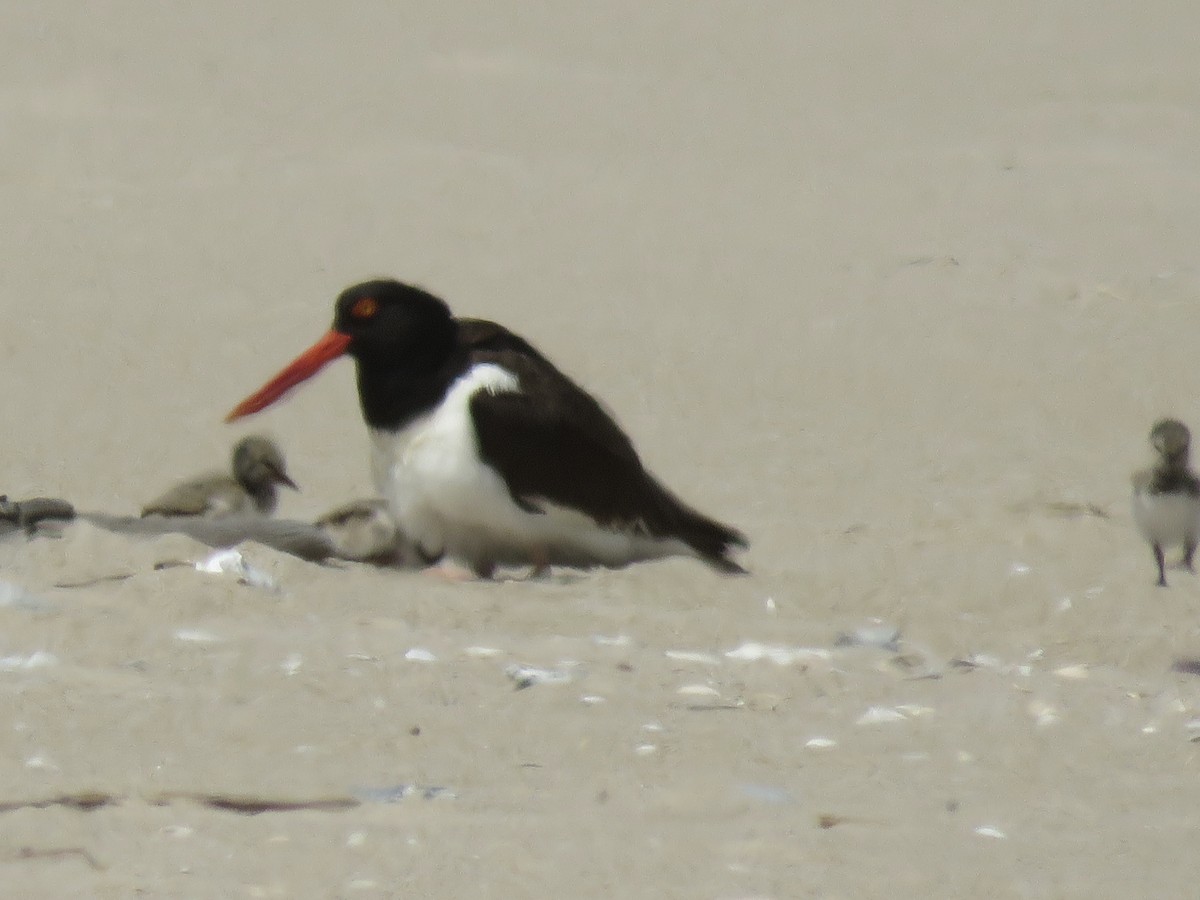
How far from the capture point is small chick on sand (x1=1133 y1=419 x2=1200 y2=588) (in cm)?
770

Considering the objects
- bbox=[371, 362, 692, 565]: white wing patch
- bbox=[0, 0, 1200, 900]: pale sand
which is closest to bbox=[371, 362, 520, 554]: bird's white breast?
bbox=[371, 362, 692, 565]: white wing patch

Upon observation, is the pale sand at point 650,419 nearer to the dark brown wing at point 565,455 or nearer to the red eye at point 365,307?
the dark brown wing at point 565,455

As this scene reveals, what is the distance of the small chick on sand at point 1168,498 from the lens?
303 inches

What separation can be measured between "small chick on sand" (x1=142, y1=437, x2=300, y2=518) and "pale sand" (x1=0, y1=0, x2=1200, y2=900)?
0.55 metres

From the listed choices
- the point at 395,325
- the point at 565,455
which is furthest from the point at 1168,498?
the point at 395,325

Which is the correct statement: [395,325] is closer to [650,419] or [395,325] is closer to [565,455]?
[565,455]

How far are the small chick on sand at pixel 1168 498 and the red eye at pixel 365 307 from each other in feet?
8.28

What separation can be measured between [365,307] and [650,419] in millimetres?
2809

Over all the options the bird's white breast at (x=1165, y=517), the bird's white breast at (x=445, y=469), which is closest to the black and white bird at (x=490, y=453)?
the bird's white breast at (x=445, y=469)

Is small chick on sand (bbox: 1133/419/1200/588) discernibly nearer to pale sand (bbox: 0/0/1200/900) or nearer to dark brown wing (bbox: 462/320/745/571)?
pale sand (bbox: 0/0/1200/900)

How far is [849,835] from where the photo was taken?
441 centimetres

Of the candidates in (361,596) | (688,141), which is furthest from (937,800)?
(688,141)

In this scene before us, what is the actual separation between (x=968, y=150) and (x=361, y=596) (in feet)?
27.8

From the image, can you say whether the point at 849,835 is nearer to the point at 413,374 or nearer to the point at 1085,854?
the point at 1085,854
